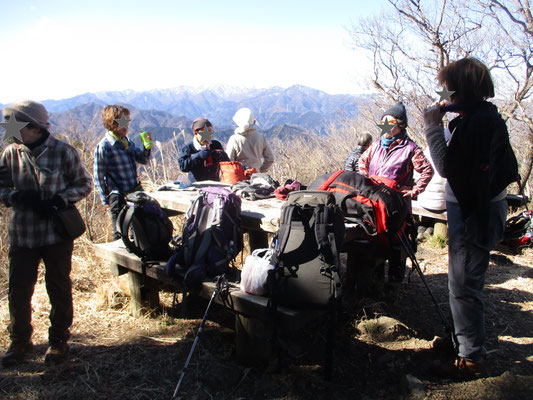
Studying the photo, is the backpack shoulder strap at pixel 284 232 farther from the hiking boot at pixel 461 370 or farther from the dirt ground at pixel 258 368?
the hiking boot at pixel 461 370

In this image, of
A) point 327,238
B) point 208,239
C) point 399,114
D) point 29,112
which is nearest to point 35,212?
point 29,112

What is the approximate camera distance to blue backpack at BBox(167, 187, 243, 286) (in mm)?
2765

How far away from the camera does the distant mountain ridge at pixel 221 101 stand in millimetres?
92875

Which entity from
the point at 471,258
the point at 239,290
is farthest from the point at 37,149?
the point at 471,258

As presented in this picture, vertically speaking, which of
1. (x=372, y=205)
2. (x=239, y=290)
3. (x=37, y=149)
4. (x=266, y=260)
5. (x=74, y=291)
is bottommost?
(x=74, y=291)

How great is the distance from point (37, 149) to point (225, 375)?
201 cm

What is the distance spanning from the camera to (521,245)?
4.96m

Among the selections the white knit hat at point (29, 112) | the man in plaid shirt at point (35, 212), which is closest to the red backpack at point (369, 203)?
the man in plaid shirt at point (35, 212)

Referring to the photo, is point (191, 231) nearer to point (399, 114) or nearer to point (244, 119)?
point (399, 114)

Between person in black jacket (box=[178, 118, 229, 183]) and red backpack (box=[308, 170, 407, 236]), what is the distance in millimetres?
2230

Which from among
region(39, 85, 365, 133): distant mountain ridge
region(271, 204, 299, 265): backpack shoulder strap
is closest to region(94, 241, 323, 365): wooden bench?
region(271, 204, 299, 265): backpack shoulder strap

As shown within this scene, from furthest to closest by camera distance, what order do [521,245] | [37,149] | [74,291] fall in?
[521,245] < [74,291] < [37,149]

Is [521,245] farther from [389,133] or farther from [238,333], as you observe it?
[238,333]

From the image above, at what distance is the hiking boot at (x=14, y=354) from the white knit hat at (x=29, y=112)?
1598 mm
